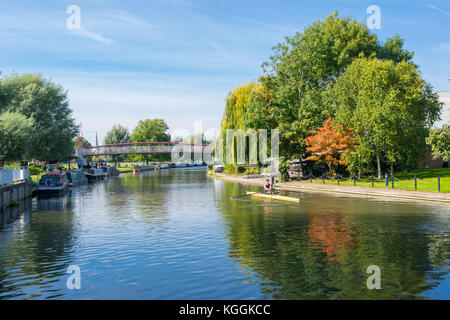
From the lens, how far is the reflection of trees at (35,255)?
519 inches

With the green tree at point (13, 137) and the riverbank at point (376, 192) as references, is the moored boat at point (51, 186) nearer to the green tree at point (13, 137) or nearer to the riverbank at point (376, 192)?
the green tree at point (13, 137)

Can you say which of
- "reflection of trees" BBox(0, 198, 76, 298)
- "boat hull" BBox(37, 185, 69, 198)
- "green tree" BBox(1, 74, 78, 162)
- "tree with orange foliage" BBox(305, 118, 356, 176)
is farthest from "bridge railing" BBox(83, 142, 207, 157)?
"reflection of trees" BBox(0, 198, 76, 298)

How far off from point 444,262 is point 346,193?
2744 cm

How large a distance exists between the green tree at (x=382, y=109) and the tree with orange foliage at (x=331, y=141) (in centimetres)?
139

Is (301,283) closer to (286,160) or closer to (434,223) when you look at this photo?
(434,223)

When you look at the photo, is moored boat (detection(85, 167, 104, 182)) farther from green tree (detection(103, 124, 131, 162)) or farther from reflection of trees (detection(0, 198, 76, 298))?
green tree (detection(103, 124, 131, 162))

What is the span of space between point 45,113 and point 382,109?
49.8 m

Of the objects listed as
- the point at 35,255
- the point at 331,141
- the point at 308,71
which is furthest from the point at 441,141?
the point at 308,71

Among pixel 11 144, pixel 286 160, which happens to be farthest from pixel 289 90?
pixel 11 144

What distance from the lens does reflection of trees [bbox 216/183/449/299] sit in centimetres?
1252

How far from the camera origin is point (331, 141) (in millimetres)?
50906

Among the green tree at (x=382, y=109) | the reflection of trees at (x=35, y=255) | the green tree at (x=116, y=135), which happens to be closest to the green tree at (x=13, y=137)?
the reflection of trees at (x=35, y=255)

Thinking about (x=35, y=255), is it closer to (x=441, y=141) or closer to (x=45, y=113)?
(x=441, y=141)
